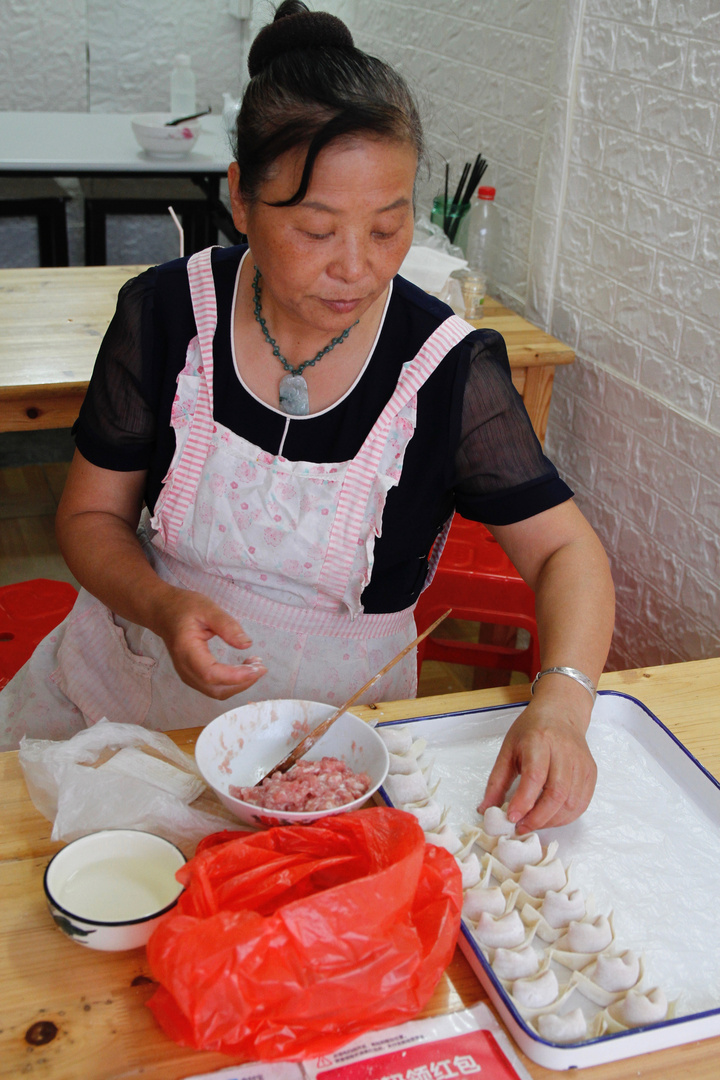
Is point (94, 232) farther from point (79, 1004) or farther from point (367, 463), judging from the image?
point (79, 1004)

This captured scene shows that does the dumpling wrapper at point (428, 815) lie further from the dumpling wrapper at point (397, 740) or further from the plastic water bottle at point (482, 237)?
the plastic water bottle at point (482, 237)

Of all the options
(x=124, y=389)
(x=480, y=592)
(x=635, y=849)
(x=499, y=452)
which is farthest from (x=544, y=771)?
(x=480, y=592)

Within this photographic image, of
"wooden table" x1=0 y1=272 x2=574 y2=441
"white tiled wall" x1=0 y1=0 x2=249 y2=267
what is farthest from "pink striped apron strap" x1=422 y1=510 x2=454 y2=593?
"white tiled wall" x1=0 y1=0 x2=249 y2=267

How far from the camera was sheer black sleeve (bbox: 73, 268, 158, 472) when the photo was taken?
1367 millimetres

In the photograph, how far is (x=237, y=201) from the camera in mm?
1237

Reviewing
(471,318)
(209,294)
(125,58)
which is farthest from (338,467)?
(125,58)

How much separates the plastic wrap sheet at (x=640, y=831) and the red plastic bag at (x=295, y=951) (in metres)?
0.19

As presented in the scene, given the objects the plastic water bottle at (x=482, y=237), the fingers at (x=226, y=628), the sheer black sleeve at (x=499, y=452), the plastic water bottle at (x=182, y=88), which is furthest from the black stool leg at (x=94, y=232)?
the fingers at (x=226, y=628)

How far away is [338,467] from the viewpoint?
4.26 ft

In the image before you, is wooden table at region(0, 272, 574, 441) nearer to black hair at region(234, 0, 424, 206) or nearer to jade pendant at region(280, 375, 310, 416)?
jade pendant at region(280, 375, 310, 416)

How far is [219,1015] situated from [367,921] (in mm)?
129

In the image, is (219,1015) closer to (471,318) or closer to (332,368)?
(332,368)

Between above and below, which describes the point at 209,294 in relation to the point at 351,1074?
above

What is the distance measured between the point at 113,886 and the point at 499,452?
73 cm
